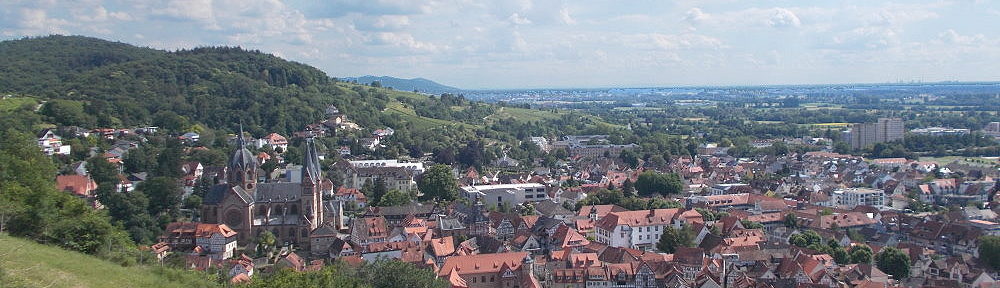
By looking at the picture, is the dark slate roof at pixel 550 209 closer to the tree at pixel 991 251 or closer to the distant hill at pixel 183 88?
the tree at pixel 991 251

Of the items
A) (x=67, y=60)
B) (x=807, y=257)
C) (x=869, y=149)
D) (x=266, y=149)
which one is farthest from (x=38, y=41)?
(x=807, y=257)

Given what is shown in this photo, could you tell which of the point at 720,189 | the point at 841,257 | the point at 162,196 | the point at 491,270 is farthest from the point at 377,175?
the point at 841,257

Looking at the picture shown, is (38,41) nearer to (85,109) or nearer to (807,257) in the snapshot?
(85,109)

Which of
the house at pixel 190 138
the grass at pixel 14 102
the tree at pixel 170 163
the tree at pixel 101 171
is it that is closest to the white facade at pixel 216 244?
the tree at pixel 101 171

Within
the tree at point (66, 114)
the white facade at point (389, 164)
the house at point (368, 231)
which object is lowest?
the house at point (368, 231)

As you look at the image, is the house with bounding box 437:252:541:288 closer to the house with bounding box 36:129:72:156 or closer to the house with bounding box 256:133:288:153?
the house with bounding box 36:129:72:156

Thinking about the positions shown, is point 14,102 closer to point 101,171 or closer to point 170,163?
point 170,163
